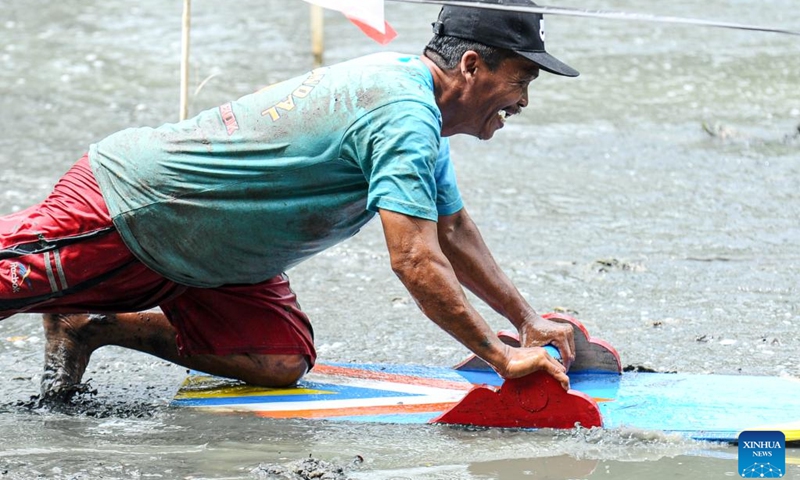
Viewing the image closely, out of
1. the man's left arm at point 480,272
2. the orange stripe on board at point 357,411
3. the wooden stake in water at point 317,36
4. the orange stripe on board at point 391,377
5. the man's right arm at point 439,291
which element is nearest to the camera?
the man's right arm at point 439,291

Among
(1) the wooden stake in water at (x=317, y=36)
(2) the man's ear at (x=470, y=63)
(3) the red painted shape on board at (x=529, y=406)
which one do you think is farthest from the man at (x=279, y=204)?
(1) the wooden stake in water at (x=317, y=36)

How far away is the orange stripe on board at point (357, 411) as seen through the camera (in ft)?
12.5

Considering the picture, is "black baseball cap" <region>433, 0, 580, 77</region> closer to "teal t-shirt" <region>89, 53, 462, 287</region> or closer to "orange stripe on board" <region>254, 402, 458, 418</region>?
"teal t-shirt" <region>89, 53, 462, 287</region>

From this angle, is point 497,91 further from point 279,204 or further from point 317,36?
point 317,36

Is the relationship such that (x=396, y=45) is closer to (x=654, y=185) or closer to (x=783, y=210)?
(x=654, y=185)

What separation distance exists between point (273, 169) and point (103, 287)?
718 mm

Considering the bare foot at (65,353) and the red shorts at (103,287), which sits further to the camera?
the bare foot at (65,353)

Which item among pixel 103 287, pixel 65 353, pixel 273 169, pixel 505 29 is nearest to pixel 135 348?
pixel 65 353

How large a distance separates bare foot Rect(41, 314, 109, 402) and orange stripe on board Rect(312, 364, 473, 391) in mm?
825

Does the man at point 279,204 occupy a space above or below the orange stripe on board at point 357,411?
above

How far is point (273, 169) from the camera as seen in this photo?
3479 millimetres

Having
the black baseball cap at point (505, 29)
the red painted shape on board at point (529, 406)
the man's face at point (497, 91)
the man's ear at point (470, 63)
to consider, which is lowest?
the red painted shape on board at point (529, 406)

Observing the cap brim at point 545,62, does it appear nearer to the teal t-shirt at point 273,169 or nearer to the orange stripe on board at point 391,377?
the teal t-shirt at point 273,169

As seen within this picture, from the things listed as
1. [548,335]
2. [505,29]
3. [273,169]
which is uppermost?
[505,29]
